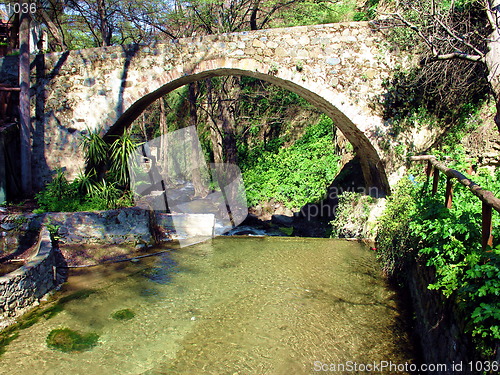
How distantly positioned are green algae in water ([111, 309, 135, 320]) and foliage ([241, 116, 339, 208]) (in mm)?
6525

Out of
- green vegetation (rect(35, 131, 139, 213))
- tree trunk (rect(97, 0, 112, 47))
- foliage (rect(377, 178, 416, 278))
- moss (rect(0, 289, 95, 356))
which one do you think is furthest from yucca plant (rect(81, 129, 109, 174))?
tree trunk (rect(97, 0, 112, 47))

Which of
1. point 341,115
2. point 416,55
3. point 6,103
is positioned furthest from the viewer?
point 6,103

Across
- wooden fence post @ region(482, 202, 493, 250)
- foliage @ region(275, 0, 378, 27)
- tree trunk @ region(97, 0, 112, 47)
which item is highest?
foliage @ region(275, 0, 378, 27)

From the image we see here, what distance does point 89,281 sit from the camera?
510 centimetres

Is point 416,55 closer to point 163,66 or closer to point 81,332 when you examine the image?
point 163,66

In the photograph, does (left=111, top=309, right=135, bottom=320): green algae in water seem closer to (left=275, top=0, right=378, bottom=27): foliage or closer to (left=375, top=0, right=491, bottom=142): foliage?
(left=375, top=0, right=491, bottom=142): foliage

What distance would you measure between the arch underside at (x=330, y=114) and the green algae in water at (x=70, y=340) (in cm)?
481

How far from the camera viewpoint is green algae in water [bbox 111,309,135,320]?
411cm

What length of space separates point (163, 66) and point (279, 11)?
821 cm

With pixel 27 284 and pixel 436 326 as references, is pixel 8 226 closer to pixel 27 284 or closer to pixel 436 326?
pixel 27 284

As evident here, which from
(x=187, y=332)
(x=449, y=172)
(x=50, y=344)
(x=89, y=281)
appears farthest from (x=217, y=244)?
(x=449, y=172)

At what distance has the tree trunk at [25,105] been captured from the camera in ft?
24.4

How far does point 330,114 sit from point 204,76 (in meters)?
2.69

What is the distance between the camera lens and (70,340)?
3654mm
